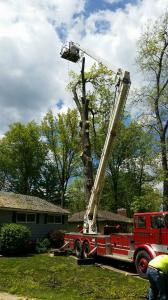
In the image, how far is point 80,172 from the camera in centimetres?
4881

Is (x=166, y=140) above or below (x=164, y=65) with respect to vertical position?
below

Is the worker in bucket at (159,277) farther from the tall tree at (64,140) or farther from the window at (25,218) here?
the tall tree at (64,140)

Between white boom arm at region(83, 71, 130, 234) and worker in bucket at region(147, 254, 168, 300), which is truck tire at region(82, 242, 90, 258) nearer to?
white boom arm at region(83, 71, 130, 234)

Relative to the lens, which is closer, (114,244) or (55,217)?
(114,244)

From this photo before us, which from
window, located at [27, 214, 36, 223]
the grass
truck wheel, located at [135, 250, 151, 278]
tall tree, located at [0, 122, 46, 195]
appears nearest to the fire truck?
truck wheel, located at [135, 250, 151, 278]

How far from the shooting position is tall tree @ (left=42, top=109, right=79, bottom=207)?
45.7 m

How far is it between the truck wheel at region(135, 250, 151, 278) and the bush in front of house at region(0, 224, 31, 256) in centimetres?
1031

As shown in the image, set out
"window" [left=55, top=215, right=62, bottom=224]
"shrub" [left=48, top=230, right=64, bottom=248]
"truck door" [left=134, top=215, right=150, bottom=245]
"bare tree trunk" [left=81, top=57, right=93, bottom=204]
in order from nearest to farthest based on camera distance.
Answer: "truck door" [left=134, top=215, right=150, bottom=245] < "bare tree trunk" [left=81, top=57, right=93, bottom=204] < "shrub" [left=48, top=230, right=64, bottom=248] < "window" [left=55, top=215, right=62, bottom=224]

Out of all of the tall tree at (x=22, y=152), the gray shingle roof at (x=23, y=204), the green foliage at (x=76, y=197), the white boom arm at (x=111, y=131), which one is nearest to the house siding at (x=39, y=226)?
the gray shingle roof at (x=23, y=204)

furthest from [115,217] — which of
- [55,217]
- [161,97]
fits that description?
[161,97]

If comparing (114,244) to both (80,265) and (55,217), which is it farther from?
(55,217)

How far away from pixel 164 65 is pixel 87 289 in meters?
19.7

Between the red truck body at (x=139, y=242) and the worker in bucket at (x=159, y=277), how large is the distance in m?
6.68

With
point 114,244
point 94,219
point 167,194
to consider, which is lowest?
point 114,244
